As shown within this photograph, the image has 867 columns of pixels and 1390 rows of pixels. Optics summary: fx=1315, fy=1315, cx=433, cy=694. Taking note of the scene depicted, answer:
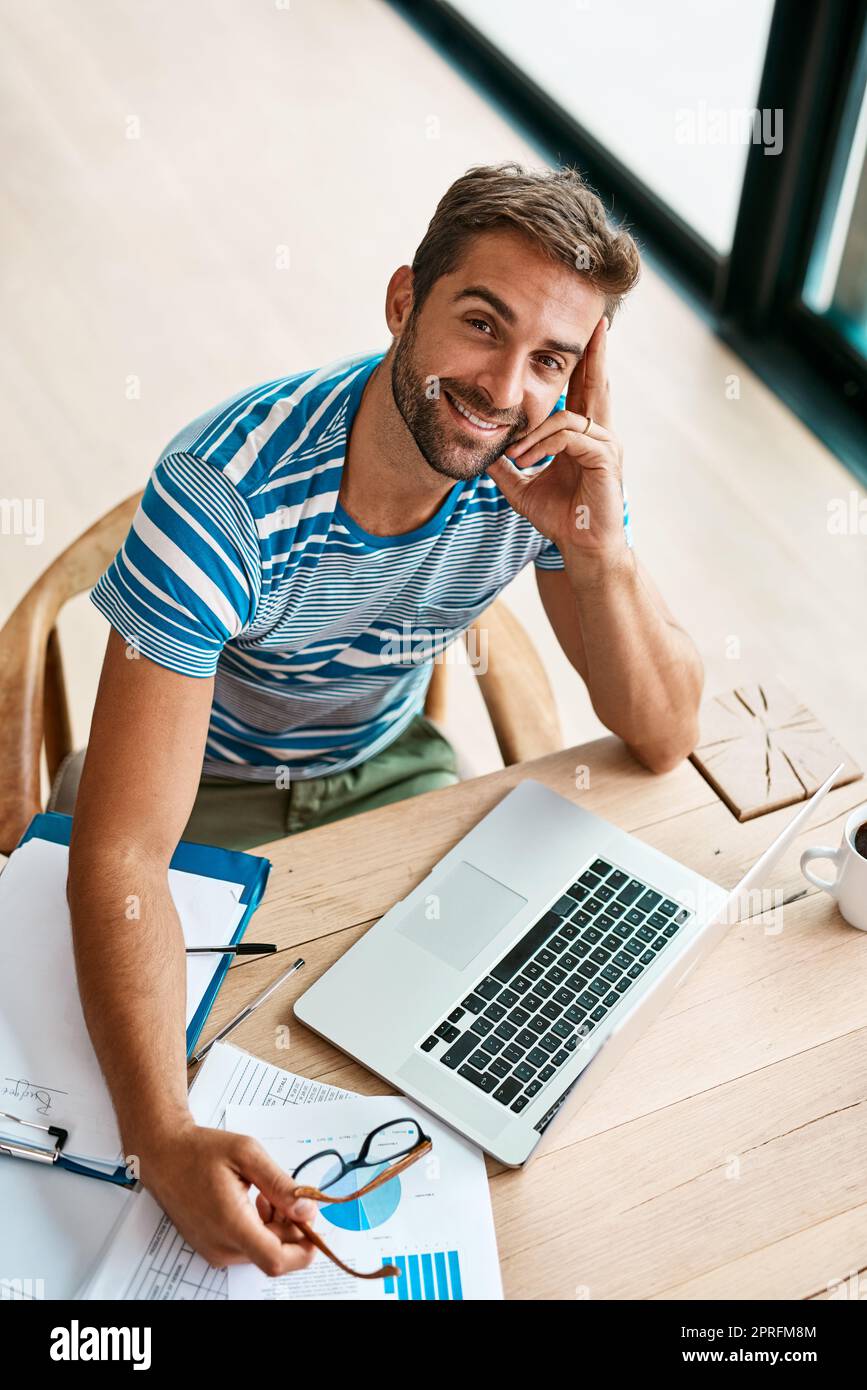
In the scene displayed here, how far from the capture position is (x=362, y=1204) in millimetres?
1135

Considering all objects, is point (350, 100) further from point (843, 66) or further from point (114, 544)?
point (114, 544)

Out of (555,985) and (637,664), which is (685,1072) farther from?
(637,664)

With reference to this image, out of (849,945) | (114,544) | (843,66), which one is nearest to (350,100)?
(843,66)

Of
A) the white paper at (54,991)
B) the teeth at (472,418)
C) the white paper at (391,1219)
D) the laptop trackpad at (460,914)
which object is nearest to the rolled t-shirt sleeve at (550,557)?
the teeth at (472,418)

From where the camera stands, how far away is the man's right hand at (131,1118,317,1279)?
1.06 m

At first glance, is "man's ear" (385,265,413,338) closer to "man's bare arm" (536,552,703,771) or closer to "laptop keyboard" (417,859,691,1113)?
"man's bare arm" (536,552,703,771)

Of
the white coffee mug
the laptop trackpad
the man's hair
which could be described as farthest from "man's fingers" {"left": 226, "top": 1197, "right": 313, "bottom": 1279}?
the man's hair

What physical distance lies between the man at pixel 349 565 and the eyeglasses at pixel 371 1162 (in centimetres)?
6

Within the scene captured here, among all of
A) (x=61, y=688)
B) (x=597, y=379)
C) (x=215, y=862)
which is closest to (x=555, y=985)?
(x=215, y=862)

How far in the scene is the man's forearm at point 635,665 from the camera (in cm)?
151

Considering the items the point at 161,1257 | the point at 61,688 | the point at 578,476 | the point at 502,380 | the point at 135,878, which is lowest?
the point at 161,1257

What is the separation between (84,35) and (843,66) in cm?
280

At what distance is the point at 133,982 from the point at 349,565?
548mm
